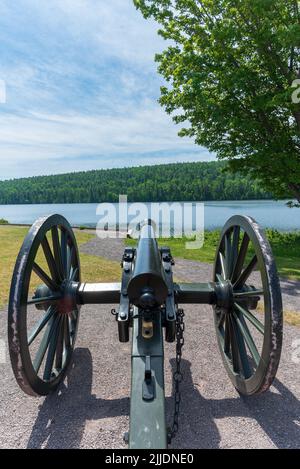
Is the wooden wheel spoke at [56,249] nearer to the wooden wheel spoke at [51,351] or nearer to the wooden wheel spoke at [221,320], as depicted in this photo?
the wooden wheel spoke at [51,351]

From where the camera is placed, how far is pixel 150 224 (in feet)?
15.8

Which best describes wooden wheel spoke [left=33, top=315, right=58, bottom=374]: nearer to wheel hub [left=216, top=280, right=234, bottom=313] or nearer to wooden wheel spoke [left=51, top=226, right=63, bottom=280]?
wooden wheel spoke [left=51, top=226, right=63, bottom=280]

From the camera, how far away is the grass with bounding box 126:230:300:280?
9627 millimetres

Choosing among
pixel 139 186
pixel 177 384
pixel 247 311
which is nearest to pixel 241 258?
pixel 247 311

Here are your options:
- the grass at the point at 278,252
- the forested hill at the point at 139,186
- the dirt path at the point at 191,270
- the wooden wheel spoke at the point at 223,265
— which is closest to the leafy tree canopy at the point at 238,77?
the grass at the point at 278,252

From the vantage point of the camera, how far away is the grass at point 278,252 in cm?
963

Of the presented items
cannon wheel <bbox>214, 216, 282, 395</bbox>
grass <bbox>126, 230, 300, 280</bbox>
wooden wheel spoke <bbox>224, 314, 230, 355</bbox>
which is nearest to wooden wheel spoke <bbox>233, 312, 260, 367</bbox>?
cannon wheel <bbox>214, 216, 282, 395</bbox>

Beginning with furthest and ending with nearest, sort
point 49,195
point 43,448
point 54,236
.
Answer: point 49,195, point 54,236, point 43,448

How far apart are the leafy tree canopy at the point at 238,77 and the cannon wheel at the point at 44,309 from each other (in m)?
9.64

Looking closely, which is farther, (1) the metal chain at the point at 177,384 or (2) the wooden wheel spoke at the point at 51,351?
(2) the wooden wheel spoke at the point at 51,351

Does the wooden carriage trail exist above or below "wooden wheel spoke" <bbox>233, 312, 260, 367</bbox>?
below

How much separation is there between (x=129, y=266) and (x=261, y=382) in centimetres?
177
